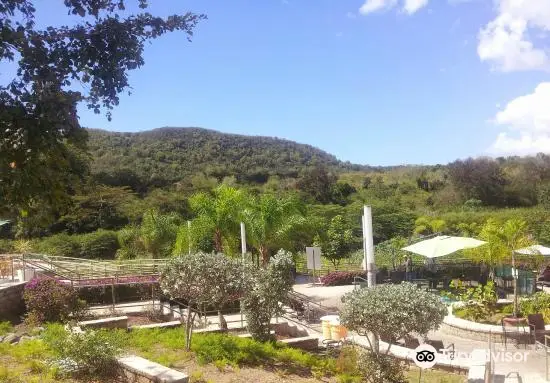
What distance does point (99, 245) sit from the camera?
96.0 ft

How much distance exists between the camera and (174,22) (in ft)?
13.1

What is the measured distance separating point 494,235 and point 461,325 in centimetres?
454

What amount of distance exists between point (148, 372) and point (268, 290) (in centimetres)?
350

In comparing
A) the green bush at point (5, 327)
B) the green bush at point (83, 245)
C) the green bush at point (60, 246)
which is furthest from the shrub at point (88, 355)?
the green bush at point (83, 245)

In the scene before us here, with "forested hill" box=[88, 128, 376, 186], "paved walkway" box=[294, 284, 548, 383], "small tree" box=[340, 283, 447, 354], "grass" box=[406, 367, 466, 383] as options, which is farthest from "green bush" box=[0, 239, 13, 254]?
"small tree" box=[340, 283, 447, 354]

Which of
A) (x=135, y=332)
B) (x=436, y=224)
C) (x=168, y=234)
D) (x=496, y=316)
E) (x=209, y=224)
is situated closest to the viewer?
(x=135, y=332)

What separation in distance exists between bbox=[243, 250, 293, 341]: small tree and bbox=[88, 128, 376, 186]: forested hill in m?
37.7

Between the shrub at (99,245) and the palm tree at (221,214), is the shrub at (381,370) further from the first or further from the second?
the shrub at (99,245)

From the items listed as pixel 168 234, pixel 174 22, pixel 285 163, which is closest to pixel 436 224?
pixel 168 234

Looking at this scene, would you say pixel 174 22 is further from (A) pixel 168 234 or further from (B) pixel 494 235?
(A) pixel 168 234

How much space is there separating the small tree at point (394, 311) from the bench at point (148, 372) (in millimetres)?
2432

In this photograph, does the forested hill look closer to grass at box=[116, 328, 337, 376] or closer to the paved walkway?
grass at box=[116, 328, 337, 376]

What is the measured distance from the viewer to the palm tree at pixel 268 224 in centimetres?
1834

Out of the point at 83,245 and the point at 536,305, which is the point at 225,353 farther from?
the point at 83,245
